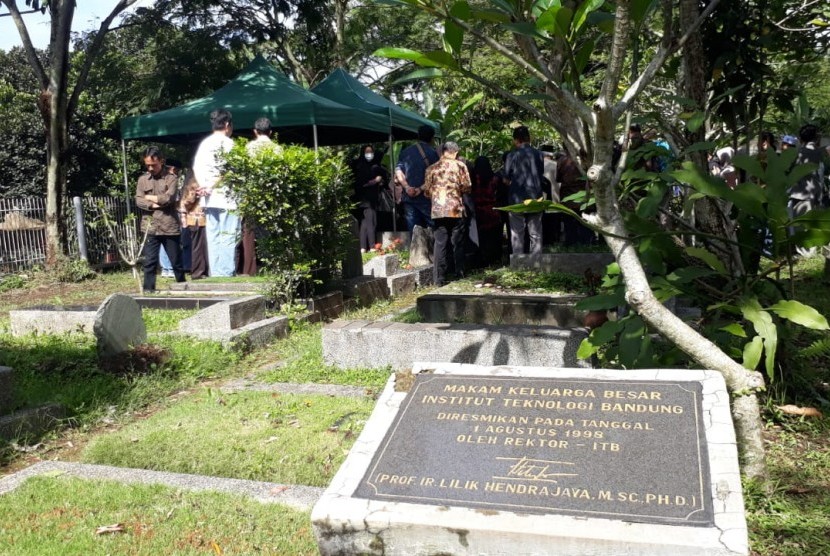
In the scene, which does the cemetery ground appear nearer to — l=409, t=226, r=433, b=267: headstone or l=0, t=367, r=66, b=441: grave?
l=0, t=367, r=66, b=441: grave

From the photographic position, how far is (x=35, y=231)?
44.0 feet

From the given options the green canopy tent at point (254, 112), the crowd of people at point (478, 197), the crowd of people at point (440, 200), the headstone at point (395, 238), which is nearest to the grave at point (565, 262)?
the crowd of people at point (478, 197)

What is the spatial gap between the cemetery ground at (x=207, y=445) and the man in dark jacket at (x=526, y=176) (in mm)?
3221

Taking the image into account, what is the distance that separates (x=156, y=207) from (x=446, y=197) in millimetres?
3379

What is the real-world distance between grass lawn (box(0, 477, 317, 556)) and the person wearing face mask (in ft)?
31.1

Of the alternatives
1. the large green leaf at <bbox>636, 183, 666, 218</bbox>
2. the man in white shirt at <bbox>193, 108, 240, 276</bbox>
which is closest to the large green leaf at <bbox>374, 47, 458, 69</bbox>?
the large green leaf at <bbox>636, 183, 666, 218</bbox>

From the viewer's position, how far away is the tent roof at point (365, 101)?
14.6 m

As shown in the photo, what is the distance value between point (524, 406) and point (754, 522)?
3.72 ft

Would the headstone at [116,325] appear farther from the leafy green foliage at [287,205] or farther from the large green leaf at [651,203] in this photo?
the large green leaf at [651,203]

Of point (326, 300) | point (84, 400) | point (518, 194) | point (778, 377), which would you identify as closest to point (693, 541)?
point (778, 377)

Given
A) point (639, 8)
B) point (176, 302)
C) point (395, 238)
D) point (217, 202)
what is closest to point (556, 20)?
point (639, 8)

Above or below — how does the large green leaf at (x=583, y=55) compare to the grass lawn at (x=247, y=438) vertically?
above

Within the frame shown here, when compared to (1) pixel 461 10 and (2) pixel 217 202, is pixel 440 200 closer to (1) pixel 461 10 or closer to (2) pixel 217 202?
(2) pixel 217 202

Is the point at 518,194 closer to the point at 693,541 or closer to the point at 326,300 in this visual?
the point at 326,300
